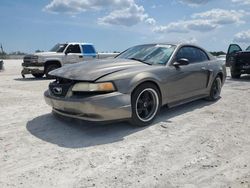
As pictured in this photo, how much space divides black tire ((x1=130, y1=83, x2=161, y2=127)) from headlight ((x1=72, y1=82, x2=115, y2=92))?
1.61ft

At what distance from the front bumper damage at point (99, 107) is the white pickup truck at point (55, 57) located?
30.7ft

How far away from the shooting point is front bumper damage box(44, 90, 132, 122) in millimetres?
4301

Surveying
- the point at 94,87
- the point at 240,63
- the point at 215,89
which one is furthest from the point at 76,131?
the point at 240,63

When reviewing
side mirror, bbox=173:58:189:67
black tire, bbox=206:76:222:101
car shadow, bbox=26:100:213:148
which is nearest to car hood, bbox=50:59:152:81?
side mirror, bbox=173:58:189:67

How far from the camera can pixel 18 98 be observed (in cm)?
766

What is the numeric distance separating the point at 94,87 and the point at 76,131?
82cm

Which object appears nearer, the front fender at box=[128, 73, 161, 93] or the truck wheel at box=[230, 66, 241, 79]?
the front fender at box=[128, 73, 161, 93]

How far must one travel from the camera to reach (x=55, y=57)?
13781mm

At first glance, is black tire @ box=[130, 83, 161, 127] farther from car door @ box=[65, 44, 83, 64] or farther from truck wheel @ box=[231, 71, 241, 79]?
car door @ box=[65, 44, 83, 64]

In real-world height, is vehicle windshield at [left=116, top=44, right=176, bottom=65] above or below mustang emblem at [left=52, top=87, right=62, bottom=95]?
above

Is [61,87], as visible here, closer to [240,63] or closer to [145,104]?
[145,104]

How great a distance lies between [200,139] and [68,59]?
1076 cm

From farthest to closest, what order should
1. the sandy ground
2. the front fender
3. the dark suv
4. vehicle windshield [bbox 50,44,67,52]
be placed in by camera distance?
vehicle windshield [bbox 50,44,67,52]
the dark suv
the front fender
the sandy ground

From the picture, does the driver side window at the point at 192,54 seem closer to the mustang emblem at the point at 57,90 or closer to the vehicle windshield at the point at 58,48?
the mustang emblem at the point at 57,90
